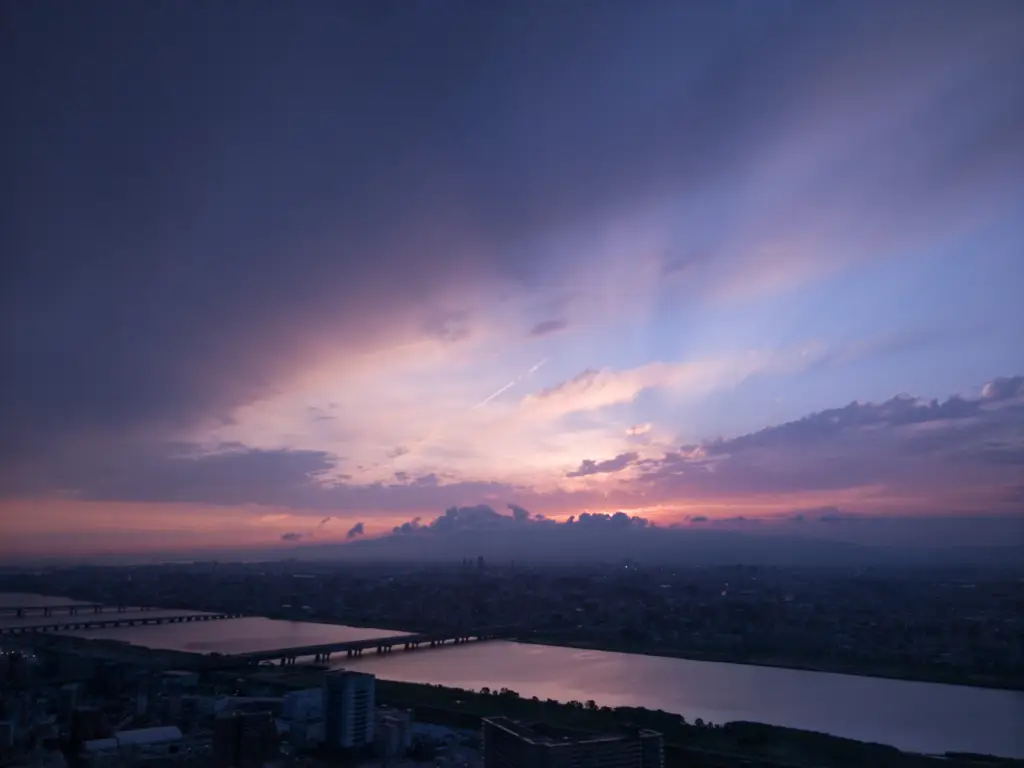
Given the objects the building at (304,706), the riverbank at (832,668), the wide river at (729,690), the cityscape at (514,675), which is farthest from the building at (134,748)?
the riverbank at (832,668)

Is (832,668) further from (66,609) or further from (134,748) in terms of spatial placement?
(66,609)

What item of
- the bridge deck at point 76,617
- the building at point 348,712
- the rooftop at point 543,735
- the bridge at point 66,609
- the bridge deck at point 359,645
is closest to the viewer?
the rooftop at point 543,735

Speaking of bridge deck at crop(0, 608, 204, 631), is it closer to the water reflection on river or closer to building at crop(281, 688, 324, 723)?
the water reflection on river

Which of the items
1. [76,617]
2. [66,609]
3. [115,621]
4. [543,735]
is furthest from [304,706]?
[66,609]

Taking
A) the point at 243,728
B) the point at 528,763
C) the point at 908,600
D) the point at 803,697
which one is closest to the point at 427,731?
the point at 243,728

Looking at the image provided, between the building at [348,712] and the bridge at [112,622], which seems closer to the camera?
the building at [348,712]

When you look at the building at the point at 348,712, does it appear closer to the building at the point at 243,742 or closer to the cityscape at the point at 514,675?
the cityscape at the point at 514,675

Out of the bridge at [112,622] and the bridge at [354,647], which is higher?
the bridge at [112,622]
